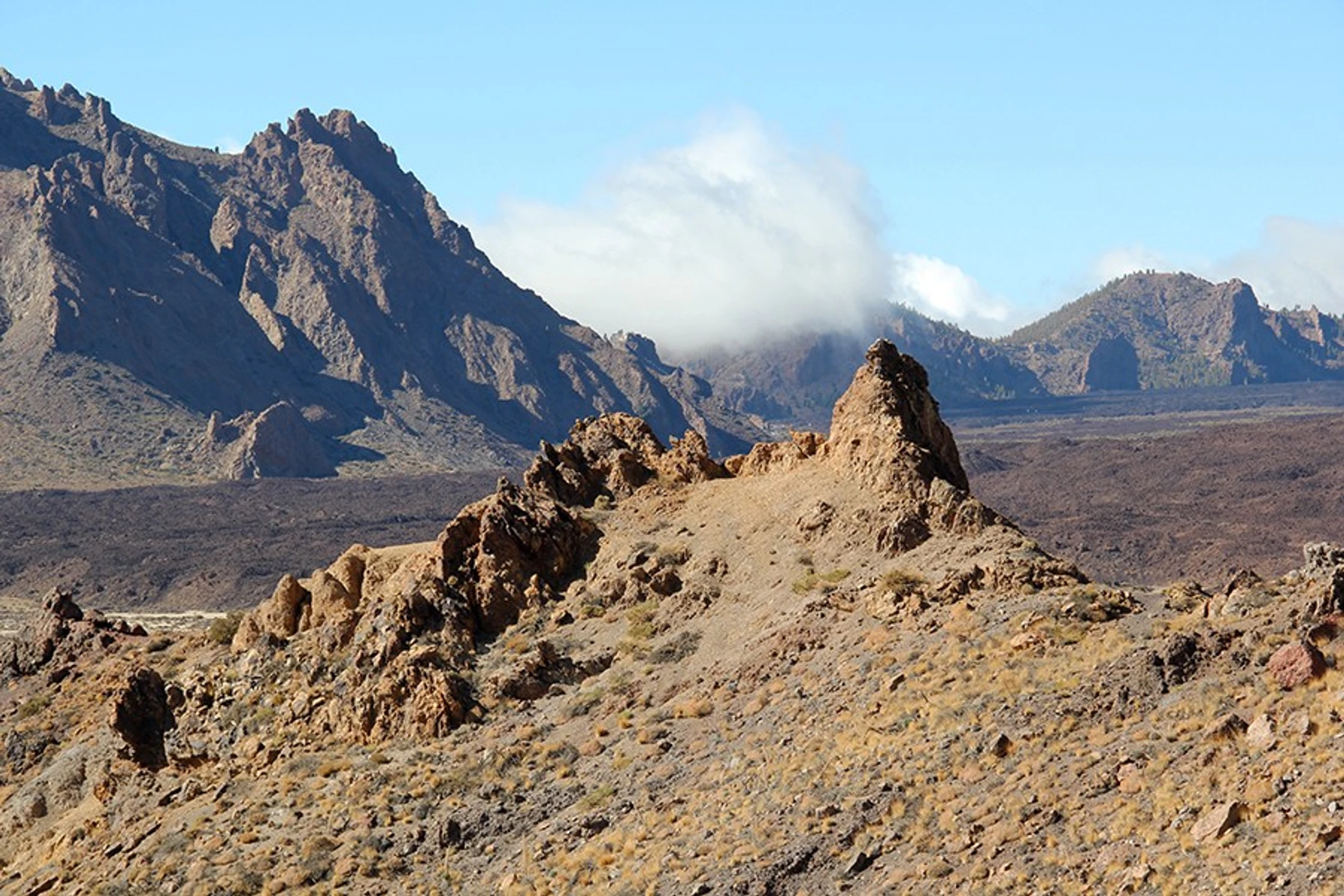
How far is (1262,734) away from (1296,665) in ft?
5.23

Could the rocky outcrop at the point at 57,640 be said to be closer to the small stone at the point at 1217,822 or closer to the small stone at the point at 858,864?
the small stone at the point at 858,864

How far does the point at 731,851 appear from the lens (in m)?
32.7

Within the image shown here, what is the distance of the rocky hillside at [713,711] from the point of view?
98.5 ft

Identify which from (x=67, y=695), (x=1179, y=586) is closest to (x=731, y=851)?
(x=1179, y=586)

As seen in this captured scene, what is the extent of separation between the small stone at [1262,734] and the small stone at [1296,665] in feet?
2.89

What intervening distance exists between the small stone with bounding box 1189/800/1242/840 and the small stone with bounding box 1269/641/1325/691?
3.20 meters

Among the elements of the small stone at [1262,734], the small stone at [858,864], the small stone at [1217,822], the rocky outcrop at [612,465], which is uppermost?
the rocky outcrop at [612,465]

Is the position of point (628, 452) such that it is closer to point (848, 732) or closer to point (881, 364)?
point (881, 364)

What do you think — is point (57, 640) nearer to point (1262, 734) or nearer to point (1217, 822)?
point (1262, 734)

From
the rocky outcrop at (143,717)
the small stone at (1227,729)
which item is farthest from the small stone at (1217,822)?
the rocky outcrop at (143,717)

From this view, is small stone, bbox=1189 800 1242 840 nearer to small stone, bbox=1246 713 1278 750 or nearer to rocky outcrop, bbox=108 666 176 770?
small stone, bbox=1246 713 1278 750

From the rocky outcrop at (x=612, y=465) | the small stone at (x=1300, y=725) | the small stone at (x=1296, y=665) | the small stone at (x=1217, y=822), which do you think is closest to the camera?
the small stone at (x=1217, y=822)

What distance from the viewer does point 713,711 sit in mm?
39062

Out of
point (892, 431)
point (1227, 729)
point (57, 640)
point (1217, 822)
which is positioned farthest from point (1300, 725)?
point (57, 640)
